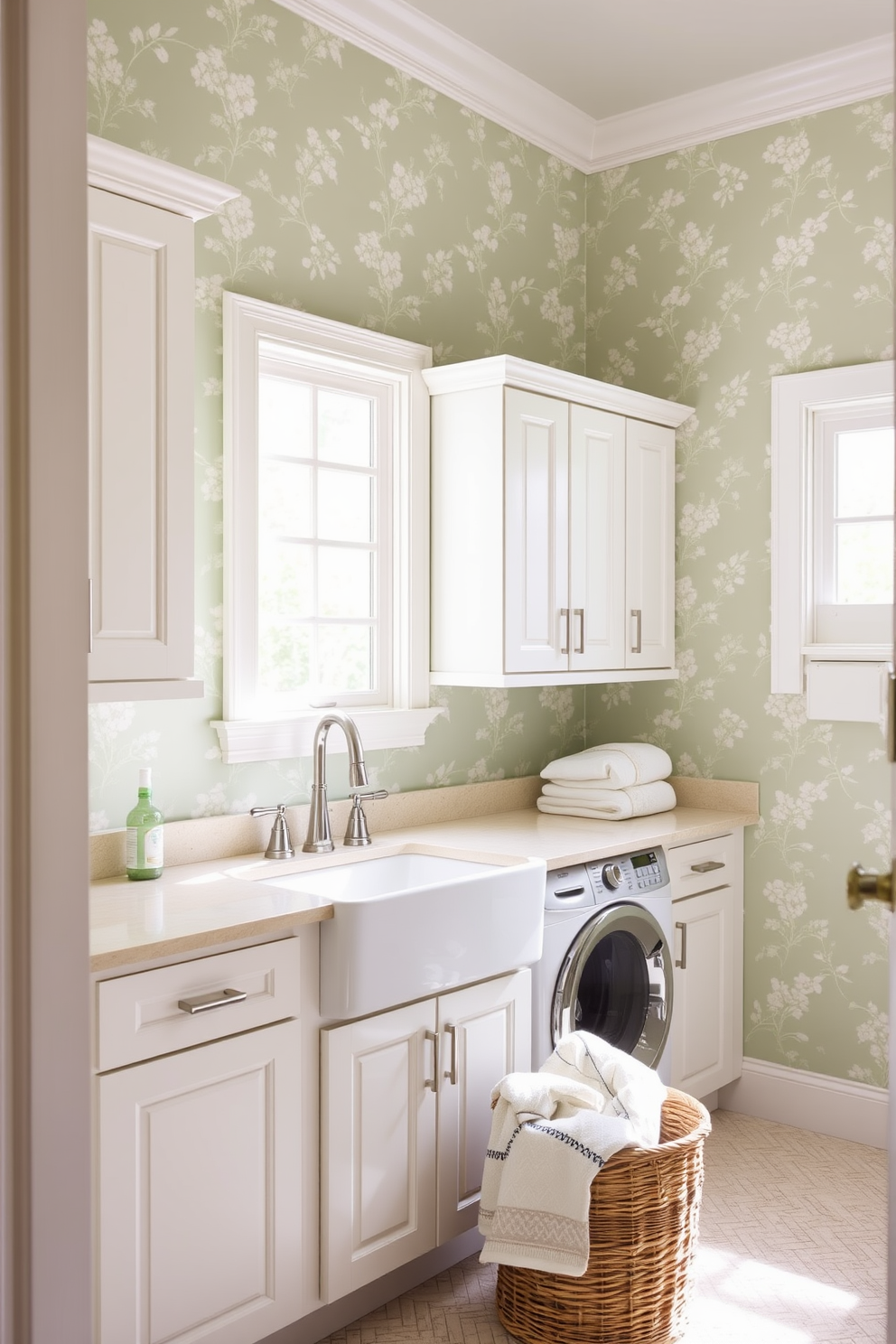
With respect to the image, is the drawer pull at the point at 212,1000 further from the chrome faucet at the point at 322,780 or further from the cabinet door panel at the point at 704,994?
the cabinet door panel at the point at 704,994

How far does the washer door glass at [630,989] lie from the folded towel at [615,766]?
0.47 meters

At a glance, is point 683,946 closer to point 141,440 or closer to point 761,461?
point 761,461

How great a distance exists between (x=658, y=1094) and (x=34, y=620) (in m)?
1.89

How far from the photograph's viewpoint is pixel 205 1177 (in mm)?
1962

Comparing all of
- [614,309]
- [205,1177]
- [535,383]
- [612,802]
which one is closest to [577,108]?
[614,309]

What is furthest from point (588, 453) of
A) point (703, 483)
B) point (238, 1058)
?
point (238, 1058)

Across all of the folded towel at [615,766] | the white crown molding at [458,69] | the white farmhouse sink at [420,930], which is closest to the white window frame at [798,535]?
the folded towel at [615,766]

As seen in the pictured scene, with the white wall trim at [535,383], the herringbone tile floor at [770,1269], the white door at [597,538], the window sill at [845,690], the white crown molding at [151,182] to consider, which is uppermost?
the white crown molding at [151,182]

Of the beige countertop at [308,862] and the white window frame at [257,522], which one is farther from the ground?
the white window frame at [257,522]

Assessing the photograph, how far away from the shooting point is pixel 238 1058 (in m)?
2.02

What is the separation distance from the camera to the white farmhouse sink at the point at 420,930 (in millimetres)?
2152

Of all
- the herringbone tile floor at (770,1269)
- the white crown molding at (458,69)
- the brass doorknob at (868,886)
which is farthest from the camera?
the white crown molding at (458,69)

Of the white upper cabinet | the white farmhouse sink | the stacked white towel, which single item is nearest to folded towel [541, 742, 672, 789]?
the stacked white towel

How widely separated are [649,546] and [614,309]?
0.86 m
